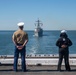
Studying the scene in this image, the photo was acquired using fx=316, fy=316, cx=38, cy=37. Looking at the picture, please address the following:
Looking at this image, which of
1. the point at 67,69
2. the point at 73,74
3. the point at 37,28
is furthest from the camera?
the point at 37,28

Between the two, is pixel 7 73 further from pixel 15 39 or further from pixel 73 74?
pixel 73 74

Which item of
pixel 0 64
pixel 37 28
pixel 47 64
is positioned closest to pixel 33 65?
pixel 47 64

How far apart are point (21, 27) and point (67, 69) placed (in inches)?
91.5

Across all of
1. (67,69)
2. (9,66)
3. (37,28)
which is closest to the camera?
(67,69)

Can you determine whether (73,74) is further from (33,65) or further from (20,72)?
(33,65)

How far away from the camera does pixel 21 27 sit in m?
11.4

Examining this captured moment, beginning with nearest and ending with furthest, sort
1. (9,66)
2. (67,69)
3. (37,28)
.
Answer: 1. (67,69)
2. (9,66)
3. (37,28)

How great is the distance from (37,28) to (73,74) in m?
143

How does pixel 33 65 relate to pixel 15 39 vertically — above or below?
below

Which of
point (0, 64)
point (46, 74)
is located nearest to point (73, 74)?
point (46, 74)

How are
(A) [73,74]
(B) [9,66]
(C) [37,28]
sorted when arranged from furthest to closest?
(C) [37,28], (B) [9,66], (A) [73,74]

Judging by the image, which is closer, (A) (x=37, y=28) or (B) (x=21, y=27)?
(B) (x=21, y=27)

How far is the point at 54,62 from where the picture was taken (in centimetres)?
1334

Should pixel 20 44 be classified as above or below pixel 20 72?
above
